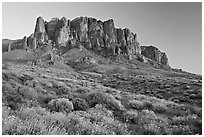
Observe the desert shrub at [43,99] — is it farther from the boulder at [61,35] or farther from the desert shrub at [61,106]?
the boulder at [61,35]

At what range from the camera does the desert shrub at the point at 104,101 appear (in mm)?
10670

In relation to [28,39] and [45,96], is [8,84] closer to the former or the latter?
[45,96]

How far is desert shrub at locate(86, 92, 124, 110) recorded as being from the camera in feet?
35.0

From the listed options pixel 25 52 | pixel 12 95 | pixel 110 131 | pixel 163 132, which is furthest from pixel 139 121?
pixel 25 52

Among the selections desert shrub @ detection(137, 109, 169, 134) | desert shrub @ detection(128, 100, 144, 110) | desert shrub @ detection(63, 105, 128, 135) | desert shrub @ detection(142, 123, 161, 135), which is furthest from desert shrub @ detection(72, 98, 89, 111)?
desert shrub @ detection(142, 123, 161, 135)

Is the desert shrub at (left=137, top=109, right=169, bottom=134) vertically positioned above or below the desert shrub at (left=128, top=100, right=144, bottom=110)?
below

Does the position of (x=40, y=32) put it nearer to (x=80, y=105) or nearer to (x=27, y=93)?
(x=27, y=93)

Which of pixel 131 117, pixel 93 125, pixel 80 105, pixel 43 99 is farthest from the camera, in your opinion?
pixel 43 99

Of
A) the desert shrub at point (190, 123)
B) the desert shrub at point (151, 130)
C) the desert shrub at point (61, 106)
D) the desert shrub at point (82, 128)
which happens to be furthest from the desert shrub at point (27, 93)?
the desert shrub at point (190, 123)

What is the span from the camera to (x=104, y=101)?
11.1 m

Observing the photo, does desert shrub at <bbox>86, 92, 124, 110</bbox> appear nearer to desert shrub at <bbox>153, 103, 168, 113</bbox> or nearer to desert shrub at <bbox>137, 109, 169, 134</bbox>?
desert shrub at <bbox>137, 109, 169, 134</bbox>

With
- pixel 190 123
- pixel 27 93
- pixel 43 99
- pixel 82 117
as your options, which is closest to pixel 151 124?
pixel 190 123

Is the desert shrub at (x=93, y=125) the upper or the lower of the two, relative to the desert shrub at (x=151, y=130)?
upper

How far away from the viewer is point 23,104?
870cm
